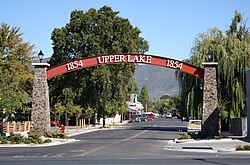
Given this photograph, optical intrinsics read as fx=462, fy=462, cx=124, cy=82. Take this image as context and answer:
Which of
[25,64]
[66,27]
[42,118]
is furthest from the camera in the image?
[66,27]

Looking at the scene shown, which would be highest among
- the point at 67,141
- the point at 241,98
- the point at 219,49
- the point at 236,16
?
the point at 236,16

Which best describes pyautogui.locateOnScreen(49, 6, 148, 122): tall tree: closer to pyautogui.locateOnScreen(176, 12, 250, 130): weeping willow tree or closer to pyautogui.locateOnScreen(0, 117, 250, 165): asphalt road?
pyautogui.locateOnScreen(176, 12, 250, 130): weeping willow tree

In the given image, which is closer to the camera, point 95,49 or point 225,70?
point 225,70

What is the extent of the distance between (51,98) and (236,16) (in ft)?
108

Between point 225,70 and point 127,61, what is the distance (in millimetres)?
12158

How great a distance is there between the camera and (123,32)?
6725 centimetres

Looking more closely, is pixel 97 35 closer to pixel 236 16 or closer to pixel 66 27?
pixel 66 27

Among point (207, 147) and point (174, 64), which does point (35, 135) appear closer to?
point (174, 64)

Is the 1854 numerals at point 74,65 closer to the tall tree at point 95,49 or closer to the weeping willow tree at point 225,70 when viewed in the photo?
the weeping willow tree at point 225,70

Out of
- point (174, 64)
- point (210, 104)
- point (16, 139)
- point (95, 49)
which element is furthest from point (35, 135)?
point (95, 49)

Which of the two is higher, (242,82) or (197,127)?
(242,82)

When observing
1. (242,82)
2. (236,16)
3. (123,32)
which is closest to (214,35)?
(236,16)

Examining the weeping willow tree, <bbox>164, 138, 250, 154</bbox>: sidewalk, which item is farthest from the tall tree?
<bbox>164, 138, 250, 154</bbox>: sidewalk

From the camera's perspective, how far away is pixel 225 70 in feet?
140
